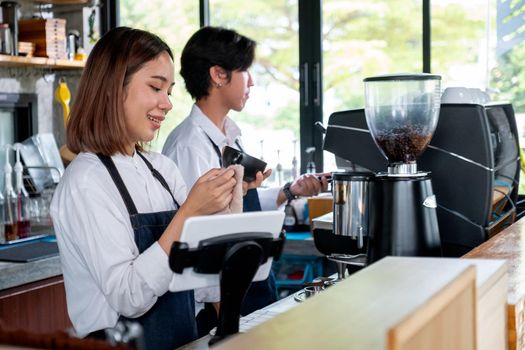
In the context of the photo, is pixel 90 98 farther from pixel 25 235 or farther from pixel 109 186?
pixel 25 235

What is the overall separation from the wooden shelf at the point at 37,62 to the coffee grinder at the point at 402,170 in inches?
105

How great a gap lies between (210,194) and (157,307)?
343mm

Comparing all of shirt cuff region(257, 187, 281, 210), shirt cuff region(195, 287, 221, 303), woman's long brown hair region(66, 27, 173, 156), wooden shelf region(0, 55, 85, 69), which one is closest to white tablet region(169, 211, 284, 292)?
woman's long brown hair region(66, 27, 173, 156)

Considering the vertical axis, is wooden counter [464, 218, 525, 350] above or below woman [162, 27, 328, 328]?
below

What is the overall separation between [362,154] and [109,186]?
83cm

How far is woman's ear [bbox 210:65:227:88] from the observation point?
2.83 m

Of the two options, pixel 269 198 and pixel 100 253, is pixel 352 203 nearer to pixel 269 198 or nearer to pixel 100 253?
pixel 100 253

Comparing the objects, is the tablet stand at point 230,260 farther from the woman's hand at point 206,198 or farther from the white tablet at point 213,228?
the woman's hand at point 206,198

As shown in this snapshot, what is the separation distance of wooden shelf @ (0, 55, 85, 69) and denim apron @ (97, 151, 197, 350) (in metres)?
2.45

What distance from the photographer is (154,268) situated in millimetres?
1700

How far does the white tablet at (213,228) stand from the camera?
1323 millimetres

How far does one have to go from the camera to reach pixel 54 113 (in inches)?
188

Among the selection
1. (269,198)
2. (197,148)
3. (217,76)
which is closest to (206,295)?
(197,148)

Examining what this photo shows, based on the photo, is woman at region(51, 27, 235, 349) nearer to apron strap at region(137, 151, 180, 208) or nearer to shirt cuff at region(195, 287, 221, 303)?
apron strap at region(137, 151, 180, 208)
